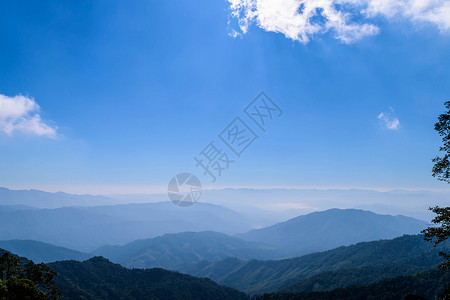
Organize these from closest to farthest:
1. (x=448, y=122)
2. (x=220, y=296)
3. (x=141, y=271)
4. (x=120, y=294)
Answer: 1. (x=448, y=122)
2. (x=120, y=294)
3. (x=220, y=296)
4. (x=141, y=271)

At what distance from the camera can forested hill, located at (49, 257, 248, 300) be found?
499 ft

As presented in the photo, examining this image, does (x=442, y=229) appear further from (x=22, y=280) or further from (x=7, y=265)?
(x=7, y=265)

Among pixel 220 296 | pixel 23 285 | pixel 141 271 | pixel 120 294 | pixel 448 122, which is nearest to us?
pixel 448 122

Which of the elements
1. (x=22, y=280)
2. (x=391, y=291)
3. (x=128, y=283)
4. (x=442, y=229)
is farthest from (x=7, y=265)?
(x=128, y=283)

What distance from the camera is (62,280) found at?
151750mm

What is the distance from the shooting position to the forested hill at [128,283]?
499 ft

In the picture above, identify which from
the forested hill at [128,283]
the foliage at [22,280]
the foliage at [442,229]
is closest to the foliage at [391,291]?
the forested hill at [128,283]

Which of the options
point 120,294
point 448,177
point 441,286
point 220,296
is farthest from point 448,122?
point 220,296

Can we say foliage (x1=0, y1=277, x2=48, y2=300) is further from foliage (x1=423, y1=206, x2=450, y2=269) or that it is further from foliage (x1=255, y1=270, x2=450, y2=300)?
foliage (x1=255, y1=270, x2=450, y2=300)

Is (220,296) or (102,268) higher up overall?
(102,268)

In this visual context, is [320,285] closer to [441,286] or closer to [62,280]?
[441,286]

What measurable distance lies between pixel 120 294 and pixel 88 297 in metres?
22.2

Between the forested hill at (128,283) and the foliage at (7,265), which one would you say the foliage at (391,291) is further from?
the foliage at (7,265)

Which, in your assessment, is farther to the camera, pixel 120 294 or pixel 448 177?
pixel 120 294
